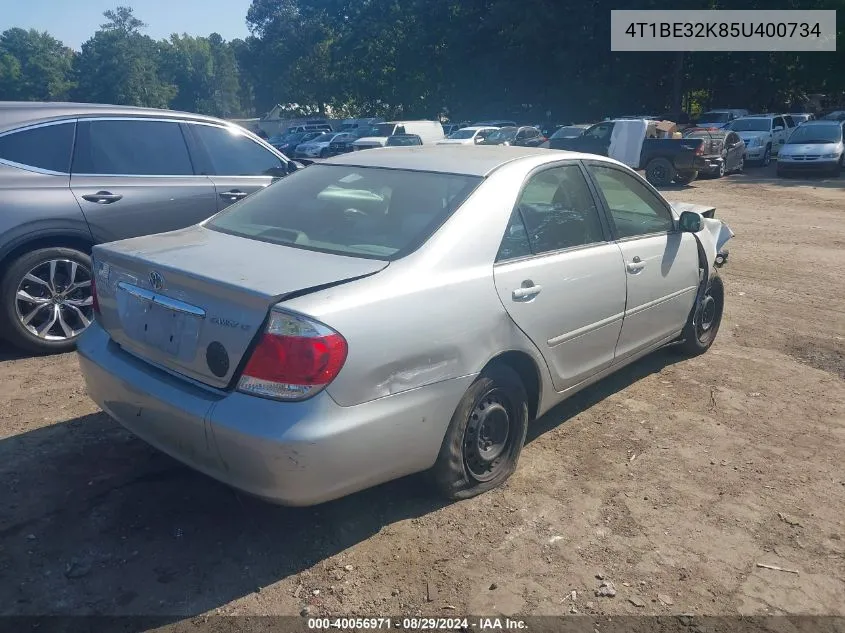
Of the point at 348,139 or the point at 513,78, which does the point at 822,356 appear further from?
the point at 513,78

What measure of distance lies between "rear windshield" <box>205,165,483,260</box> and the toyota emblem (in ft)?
1.96

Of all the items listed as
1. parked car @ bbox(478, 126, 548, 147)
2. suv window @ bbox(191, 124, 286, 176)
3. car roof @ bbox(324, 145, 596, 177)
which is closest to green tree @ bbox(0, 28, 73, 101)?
parked car @ bbox(478, 126, 548, 147)

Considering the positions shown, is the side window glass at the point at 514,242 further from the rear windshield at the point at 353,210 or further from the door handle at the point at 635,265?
the door handle at the point at 635,265

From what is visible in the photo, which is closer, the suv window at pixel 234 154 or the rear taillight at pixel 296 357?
the rear taillight at pixel 296 357

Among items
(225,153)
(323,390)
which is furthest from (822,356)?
(225,153)

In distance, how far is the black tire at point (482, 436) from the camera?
338 centimetres

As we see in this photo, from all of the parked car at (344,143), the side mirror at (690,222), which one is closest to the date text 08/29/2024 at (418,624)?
the side mirror at (690,222)

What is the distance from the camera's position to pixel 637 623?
2.84m

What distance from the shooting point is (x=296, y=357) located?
2785 mm

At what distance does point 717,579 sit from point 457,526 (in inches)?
44.4

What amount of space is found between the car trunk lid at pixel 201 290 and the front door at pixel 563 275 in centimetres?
84

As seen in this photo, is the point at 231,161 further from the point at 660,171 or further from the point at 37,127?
the point at 660,171

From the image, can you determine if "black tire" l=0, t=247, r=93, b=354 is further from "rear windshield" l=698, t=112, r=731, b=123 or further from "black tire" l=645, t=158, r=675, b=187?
"rear windshield" l=698, t=112, r=731, b=123

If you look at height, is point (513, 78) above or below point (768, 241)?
above
